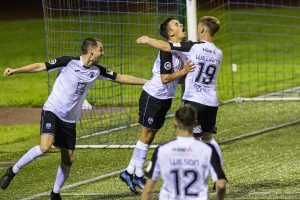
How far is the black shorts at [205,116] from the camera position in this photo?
13086mm

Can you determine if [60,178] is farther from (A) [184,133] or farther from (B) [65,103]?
(A) [184,133]

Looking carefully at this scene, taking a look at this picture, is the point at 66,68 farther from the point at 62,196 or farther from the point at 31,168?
the point at 31,168

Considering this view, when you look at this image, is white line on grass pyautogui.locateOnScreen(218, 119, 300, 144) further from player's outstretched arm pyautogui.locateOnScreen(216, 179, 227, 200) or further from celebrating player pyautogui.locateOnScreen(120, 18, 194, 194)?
player's outstretched arm pyautogui.locateOnScreen(216, 179, 227, 200)

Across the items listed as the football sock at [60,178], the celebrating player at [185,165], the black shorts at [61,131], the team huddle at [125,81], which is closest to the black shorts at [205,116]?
the team huddle at [125,81]

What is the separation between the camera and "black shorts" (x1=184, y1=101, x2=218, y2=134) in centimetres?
1309

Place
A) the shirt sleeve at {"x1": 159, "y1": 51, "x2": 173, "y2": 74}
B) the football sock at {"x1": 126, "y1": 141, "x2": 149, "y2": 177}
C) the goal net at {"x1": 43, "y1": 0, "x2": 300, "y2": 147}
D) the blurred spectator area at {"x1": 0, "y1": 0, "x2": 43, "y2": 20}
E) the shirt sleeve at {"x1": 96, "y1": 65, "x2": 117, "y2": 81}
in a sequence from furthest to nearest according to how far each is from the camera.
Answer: the blurred spectator area at {"x1": 0, "y1": 0, "x2": 43, "y2": 20}
the goal net at {"x1": 43, "y1": 0, "x2": 300, "y2": 147}
the football sock at {"x1": 126, "y1": 141, "x2": 149, "y2": 177}
the shirt sleeve at {"x1": 159, "y1": 51, "x2": 173, "y2": 74}
the shirt sleeve at {"x1": 96, "y1": 65, "x2": 117, "y2": 81}

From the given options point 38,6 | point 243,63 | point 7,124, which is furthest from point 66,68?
point 38,6

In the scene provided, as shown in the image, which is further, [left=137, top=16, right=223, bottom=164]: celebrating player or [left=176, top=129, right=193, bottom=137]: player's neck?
[left=137, top=16, right=223, bottom=164]: celebrating player

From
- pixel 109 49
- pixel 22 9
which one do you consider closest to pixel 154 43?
pixel 109 49

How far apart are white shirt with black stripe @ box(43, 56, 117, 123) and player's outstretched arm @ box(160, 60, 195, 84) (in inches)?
34.2

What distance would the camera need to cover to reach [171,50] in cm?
1313

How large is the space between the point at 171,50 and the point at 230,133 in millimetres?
5699

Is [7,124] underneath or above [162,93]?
underneath

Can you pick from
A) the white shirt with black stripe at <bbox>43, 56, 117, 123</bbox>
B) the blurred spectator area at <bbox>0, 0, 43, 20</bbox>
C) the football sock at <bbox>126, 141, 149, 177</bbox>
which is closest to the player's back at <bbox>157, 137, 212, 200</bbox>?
the white shirt with black stripe at <bbox>43, 56, 117, 123</bbox>
